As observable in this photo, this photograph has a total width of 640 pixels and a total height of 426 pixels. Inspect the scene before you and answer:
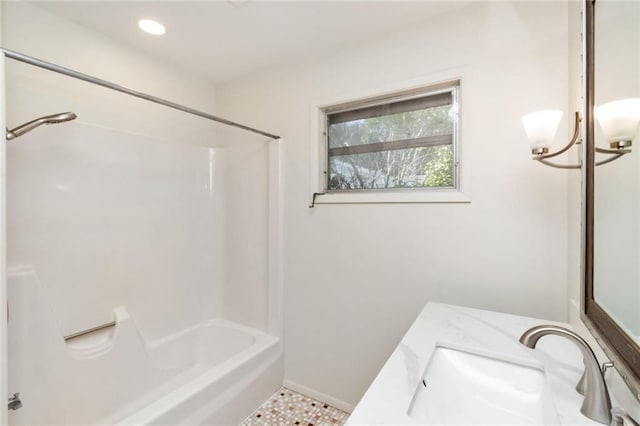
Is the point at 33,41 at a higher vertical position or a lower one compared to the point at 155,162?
higher

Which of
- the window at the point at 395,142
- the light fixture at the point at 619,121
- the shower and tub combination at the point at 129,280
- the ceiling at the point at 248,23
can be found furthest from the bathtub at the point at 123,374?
the light fixture at the point at 619,121

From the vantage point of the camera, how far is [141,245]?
2.04m

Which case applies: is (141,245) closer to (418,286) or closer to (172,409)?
(172,409)

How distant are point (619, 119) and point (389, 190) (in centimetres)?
119

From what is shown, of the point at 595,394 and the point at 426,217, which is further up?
the point at 426,217

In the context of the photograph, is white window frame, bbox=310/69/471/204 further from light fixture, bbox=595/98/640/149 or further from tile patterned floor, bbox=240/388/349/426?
tile patterned floor, bbox=240/388/349/426

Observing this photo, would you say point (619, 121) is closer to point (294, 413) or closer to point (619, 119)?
point (619, 119)

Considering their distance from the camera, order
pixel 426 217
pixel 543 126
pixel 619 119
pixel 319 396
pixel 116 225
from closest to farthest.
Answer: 1. pixel 619 119
2. pixel 543 126
3. pixel 426 217
4. pixel 116 225
5. pixel 319 396

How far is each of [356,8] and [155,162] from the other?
5.34 feet

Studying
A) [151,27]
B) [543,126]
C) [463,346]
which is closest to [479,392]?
[463,346]

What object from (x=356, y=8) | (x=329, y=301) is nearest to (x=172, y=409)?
(x=329, y=301)

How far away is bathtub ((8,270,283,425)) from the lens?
55.7 inches

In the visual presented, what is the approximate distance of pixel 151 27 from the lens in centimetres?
178

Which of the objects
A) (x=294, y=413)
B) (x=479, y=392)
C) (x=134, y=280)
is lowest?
(x=294, y=413)
